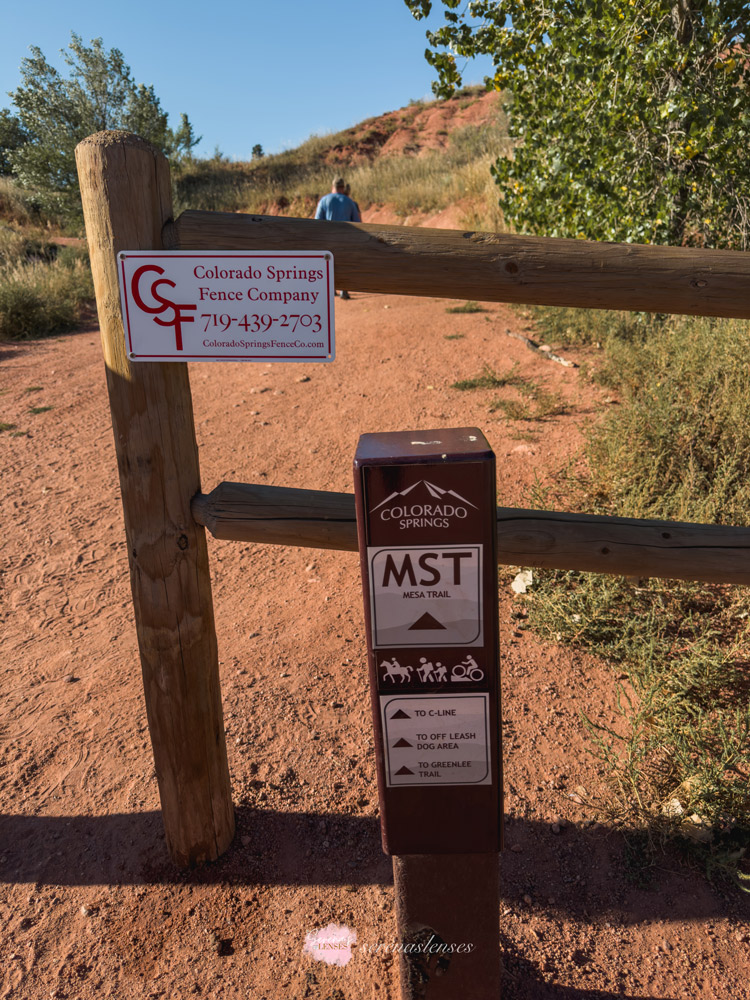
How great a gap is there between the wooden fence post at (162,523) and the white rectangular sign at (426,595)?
713mm

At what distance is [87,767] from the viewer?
2322 millimetres

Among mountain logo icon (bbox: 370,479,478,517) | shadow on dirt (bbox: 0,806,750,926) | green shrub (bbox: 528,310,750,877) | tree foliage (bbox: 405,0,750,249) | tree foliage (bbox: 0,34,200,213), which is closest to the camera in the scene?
mountain logo icon (bbox: 370,479,478,517)

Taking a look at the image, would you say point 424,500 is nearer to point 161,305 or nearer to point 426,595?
point 426,595

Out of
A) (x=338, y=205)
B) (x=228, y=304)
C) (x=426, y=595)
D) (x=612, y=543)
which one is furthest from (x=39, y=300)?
(x=426, y=595)

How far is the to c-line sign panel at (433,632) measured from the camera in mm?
1070

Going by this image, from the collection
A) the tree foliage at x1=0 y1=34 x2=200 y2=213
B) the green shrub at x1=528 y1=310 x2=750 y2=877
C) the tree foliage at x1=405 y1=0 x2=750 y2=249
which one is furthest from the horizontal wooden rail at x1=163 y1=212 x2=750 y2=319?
the tree foliage at x1=0 y1=34 x2=200 y2=213

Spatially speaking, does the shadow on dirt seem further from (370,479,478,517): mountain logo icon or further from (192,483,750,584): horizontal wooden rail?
(370,479,478,517): mountain logo icon

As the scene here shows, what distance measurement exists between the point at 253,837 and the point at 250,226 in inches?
66.0

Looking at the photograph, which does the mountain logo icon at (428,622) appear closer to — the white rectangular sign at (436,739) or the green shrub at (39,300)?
the white rectangular sign at (436,739)

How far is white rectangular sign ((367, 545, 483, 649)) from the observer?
111 cm

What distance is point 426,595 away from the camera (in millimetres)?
1136

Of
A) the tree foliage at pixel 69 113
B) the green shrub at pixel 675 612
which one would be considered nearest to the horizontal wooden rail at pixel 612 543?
the green shrub at pixel 675 612

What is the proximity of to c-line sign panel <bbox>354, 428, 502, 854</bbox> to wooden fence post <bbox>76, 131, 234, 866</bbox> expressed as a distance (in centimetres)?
65

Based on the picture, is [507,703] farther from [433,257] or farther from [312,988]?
[433,257]
